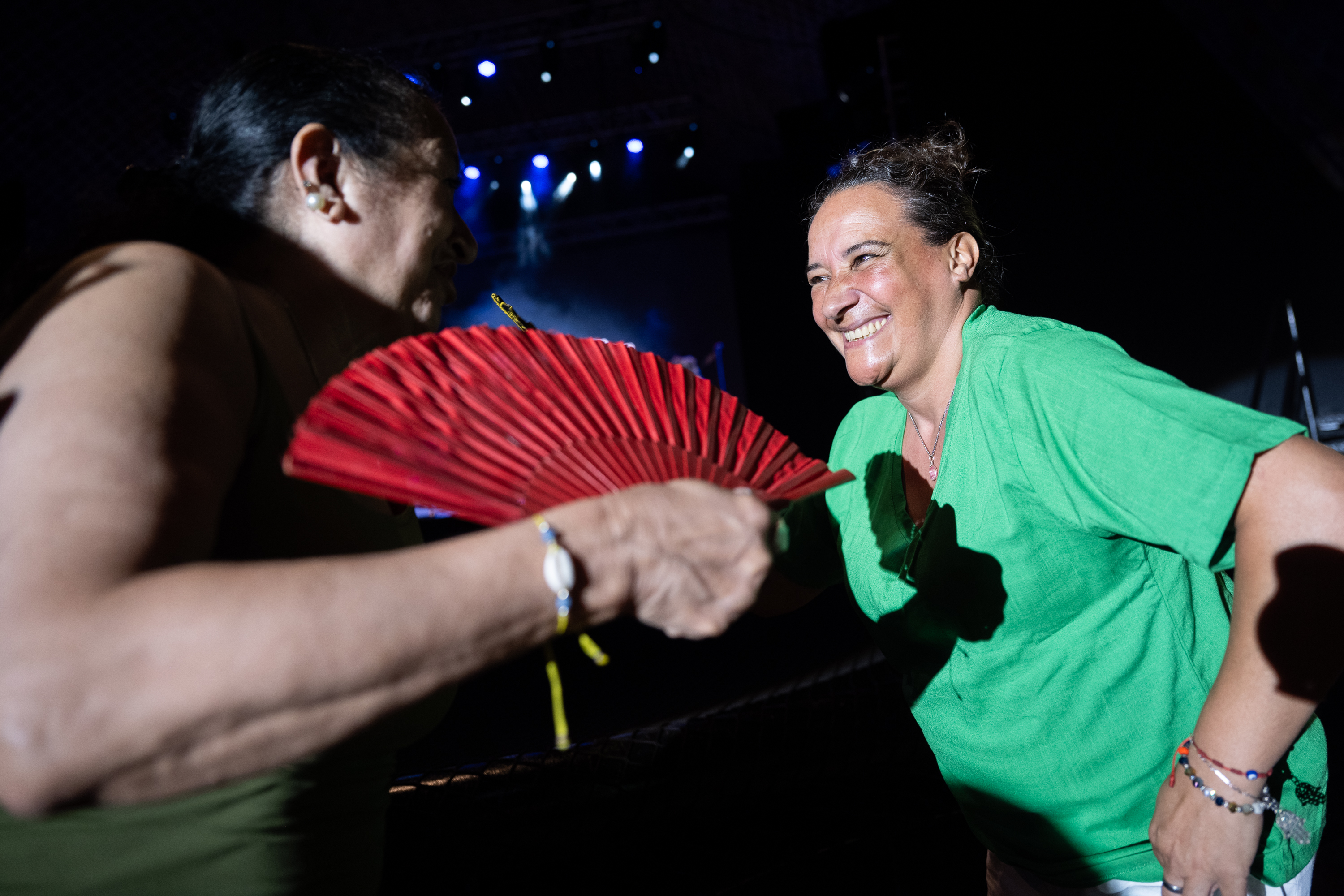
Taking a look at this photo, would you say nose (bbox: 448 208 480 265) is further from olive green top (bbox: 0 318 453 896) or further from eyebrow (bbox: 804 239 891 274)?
eyebrow (bbox: 804 239 891 274)

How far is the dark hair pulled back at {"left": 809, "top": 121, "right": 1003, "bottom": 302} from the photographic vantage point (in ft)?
4.47

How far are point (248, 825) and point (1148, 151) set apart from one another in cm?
555

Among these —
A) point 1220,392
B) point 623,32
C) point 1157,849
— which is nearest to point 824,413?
point 1220,392

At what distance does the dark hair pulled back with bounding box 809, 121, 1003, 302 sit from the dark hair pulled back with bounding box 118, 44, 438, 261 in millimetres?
926

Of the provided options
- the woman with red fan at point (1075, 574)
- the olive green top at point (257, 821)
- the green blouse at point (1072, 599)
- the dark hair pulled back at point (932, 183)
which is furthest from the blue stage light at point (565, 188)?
the olive green top at point (257, 821)

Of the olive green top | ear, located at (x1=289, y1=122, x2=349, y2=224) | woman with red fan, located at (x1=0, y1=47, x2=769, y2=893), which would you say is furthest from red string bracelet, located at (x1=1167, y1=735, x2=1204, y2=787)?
ear, located at (x1=289, y1=122, x2=349, y2=224)

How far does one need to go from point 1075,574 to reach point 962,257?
25.6 inches

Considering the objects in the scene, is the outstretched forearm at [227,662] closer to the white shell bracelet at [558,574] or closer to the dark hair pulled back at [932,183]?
the white shell bracelet at [558,574]

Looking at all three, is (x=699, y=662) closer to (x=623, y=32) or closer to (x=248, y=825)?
(x=248, y=825)

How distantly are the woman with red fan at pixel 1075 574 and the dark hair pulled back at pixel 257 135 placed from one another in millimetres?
638

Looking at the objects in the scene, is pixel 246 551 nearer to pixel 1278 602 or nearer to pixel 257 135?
pixel 257 135

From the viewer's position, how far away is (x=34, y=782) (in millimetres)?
412

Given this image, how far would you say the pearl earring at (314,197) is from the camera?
780 millimetres

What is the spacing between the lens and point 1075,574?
0.99 meters
